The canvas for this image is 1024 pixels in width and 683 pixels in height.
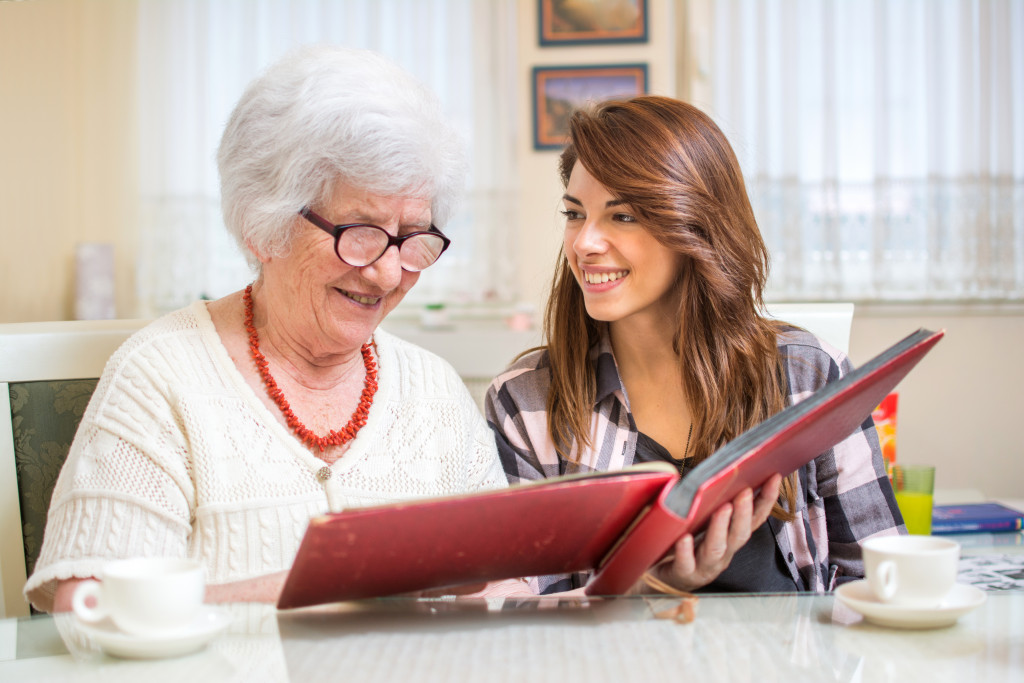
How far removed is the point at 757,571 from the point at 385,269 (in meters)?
0.69

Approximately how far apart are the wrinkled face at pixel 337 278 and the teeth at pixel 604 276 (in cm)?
30

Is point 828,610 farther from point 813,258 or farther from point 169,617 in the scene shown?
point 813,258

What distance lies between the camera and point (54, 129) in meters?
3.78

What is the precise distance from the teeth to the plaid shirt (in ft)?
0.50

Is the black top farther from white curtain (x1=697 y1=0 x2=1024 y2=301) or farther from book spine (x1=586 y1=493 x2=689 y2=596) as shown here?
white curtain (x1=697 y1=0 x2=1024 y2=301)

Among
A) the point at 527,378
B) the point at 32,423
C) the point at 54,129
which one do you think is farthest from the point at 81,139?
the point at 527,378

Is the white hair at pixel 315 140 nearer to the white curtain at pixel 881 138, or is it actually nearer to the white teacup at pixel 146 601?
the white teacup at pixel 146 601

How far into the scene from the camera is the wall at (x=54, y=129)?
12.3ft

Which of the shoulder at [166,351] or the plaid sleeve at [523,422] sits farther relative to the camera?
the plaid sleeve at [523,422]

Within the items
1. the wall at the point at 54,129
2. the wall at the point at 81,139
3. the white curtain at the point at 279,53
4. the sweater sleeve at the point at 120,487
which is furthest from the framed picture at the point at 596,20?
the sweater sleeve at the point at 120,487

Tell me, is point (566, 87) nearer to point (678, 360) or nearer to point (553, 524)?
point (678, 360)

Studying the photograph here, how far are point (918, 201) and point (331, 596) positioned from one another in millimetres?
3477

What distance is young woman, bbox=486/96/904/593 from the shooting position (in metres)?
1.33

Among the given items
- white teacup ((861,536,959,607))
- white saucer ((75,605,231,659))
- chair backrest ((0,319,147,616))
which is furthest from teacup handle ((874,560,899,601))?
chair backrest ((0,319,147,616))
